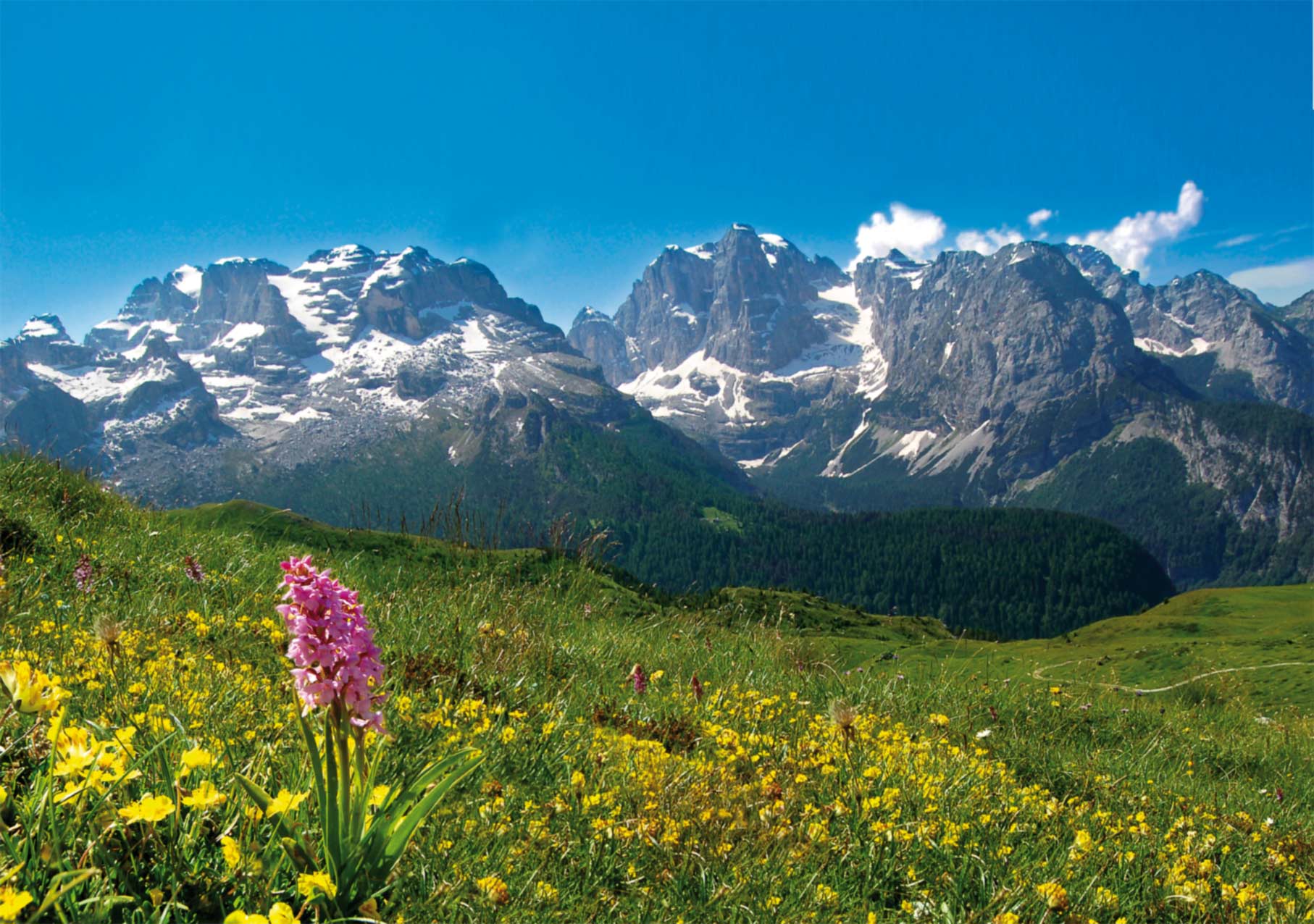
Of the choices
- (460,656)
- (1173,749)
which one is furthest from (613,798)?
(1173,749)

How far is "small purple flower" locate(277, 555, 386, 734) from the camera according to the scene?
9.63 feet

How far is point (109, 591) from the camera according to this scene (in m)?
7.99

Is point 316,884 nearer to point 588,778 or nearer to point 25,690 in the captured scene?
point 25,690

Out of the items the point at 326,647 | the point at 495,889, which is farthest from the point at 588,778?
the point at 326,647

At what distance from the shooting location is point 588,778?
519cm

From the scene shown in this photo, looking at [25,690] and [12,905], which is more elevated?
[25,690]

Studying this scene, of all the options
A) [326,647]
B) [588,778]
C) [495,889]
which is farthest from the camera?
[588,778]

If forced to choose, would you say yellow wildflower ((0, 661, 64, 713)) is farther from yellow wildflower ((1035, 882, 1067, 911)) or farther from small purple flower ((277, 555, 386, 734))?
yellow wildflower ((1035, 882, 1067, 911))

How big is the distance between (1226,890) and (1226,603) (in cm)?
4759

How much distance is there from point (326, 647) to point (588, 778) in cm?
280

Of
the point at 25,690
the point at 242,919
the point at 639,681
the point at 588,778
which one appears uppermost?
the point at 25,690

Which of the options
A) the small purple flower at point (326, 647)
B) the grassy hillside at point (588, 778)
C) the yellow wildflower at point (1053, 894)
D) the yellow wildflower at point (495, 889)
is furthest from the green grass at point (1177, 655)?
the small purple flower at point (326, 647)

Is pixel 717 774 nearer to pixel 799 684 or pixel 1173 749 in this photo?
pixel 799 684

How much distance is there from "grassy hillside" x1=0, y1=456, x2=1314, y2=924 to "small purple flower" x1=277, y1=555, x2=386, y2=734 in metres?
0.52
